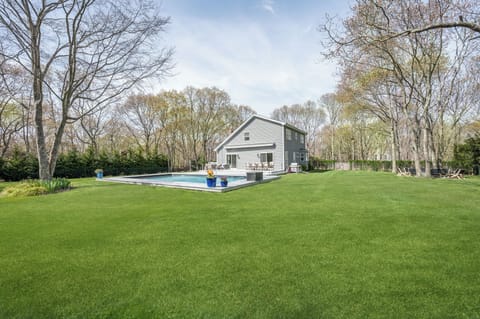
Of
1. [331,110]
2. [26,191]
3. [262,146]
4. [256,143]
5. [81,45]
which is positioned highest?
[331,110]

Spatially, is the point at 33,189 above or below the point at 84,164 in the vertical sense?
below

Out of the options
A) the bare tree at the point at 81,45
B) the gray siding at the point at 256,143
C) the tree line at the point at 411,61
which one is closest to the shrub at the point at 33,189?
the bare tree at the point at 81,45

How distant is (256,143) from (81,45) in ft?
47.4

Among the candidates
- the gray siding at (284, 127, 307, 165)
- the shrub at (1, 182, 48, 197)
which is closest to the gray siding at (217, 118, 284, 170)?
the gray siding at (284, 127, 307, 165)

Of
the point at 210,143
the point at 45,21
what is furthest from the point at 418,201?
the point at 210,143

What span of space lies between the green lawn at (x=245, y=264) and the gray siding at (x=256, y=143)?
49.9 ft

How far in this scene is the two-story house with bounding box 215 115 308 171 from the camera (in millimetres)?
20594

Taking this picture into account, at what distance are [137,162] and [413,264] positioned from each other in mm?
22885

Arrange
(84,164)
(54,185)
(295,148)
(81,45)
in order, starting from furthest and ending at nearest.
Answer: (295,148) < (84,164) < (81,45) < (54,185)

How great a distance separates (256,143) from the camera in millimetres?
21812

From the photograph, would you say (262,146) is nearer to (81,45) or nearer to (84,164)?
(81,45)

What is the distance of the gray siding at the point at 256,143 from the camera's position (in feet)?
67.9

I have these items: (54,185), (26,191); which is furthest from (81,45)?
(26,191)

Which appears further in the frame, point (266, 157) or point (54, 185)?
point (266, 157)
